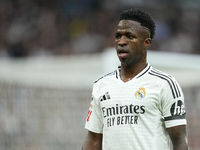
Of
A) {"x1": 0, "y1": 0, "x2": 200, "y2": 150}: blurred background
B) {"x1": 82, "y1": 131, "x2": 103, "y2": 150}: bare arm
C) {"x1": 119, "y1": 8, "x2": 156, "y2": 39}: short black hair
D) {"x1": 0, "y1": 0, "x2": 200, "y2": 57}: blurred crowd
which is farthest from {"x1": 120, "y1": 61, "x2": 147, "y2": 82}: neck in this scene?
{"x1": 0, "y1": 0, "x2": 200, "y2": 57}: blurred crowd

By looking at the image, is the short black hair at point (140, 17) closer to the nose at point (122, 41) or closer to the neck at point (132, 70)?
the nose at point (122, 41)

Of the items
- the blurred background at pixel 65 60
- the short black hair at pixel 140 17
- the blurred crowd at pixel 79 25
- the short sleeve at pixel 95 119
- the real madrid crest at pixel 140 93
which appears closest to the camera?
the real madrid crest at pixel 140 93

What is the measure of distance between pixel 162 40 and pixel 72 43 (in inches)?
128

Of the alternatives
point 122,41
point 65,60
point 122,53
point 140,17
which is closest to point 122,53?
point 122,53

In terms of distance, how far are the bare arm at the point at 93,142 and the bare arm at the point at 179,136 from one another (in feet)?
2.47

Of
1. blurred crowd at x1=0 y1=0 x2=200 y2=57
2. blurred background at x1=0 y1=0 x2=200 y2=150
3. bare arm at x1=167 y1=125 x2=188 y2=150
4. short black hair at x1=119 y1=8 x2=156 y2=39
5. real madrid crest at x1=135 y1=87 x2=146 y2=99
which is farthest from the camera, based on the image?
blurred crowd at x1=0 y1=0 x2=200 y2=57

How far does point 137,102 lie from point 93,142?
0.68 meters

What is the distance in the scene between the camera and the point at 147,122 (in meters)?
3.73

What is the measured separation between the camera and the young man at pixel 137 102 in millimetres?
3709

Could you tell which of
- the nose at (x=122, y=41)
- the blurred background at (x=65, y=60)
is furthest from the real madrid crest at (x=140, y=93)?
the blurred background at (x=65, y=60)

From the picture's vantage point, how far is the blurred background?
8.99 metres

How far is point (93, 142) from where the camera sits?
4172mm

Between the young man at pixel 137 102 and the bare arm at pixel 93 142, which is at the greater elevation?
the young man at pixel 137 102

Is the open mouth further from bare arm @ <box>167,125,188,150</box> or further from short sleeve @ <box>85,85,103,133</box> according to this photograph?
Result: bare arm @ <box>167,125,188,150</box>
